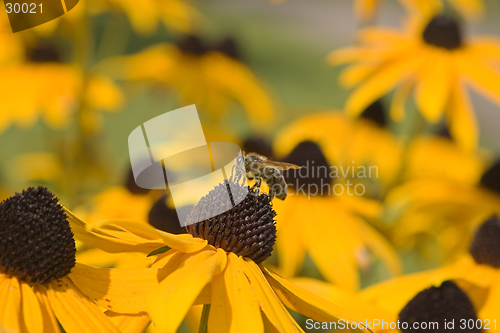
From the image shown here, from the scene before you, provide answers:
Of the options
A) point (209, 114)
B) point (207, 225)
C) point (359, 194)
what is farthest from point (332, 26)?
point (207, 225)

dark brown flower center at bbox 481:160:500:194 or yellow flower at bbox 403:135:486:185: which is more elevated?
dark brown flower center at bbox 481:160:500:194

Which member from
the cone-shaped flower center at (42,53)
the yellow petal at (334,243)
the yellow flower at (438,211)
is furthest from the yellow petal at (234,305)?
the cone-shaped flower center at (42,53)

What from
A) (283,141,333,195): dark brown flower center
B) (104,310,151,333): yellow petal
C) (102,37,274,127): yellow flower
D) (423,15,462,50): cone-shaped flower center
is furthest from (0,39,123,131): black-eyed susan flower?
(104,310,151,333): yellow petal

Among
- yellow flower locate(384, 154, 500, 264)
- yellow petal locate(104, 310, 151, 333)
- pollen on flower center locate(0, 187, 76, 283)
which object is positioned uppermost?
pollen on flower center locate(0, 187, 76, 283)

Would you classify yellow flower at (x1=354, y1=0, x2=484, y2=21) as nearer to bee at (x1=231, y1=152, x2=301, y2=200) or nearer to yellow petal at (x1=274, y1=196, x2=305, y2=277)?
yellow petal at (x1=274, y1=196, x2=305, y2=277)

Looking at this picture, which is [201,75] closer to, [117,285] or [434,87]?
[434,87]

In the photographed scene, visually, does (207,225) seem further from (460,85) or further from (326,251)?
(460,85)

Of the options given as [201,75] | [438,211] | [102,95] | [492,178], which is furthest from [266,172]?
[201,75]
